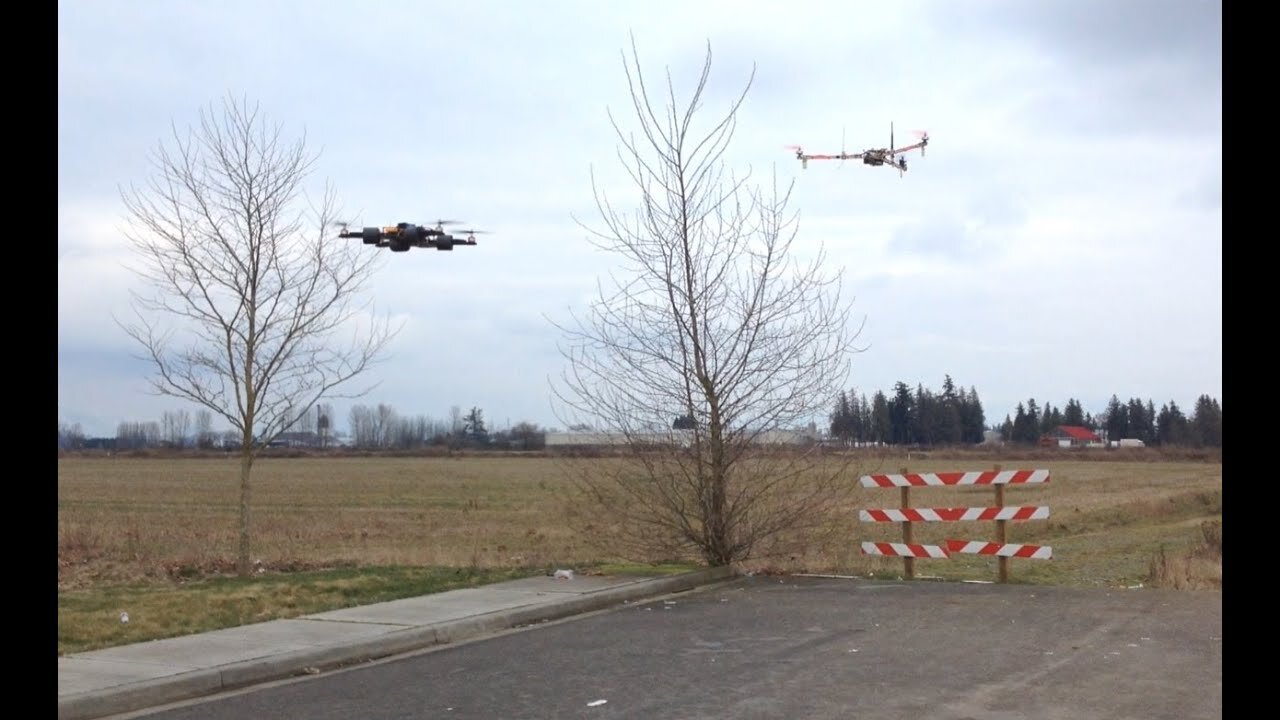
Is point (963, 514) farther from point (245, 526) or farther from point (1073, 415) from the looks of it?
point (1073, 415)

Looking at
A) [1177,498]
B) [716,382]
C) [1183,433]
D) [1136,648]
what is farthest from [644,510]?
[1183,433]

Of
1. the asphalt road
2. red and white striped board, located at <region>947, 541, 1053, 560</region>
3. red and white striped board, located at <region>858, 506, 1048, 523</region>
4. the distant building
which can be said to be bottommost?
the distant building

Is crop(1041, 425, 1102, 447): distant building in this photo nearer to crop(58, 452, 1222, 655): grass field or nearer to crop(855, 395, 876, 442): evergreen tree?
crop(58, 452, 1222, 655): grass field

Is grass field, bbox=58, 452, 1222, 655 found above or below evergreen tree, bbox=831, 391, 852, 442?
below

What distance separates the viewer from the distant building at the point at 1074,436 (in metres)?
134

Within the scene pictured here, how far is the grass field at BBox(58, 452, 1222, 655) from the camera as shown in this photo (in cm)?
1311

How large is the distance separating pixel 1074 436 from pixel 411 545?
128716 mm

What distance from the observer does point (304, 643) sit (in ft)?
33.0

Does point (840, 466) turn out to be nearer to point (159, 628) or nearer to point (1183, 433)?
point (159, 628)

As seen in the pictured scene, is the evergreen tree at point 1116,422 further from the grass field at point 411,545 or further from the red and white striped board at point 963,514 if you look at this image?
the red and white striped board at point 963,514

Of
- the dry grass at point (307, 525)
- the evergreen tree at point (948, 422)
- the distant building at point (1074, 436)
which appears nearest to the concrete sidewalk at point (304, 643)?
the dry grass at point (307, 525)

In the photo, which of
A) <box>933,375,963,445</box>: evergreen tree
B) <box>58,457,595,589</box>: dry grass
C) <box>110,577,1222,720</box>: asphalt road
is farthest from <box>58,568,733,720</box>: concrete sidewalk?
<box>933,375,963,445</box>: evergreen tree

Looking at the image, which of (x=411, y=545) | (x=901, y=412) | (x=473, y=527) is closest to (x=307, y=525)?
(x=473, y=527)

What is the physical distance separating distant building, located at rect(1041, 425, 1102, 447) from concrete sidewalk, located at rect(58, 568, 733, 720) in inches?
4965
